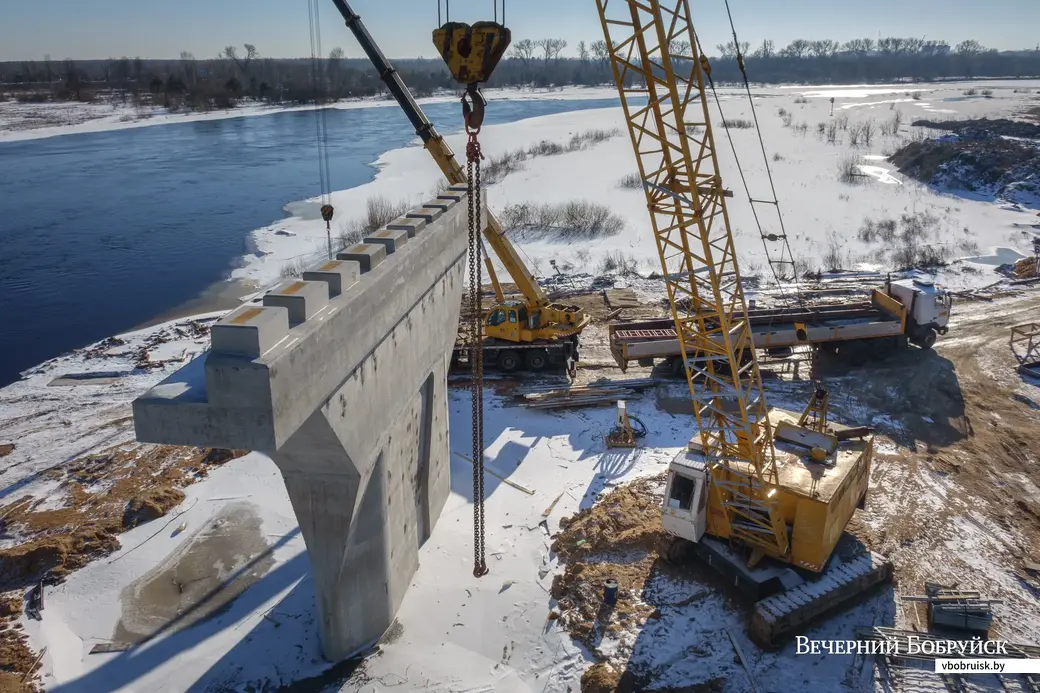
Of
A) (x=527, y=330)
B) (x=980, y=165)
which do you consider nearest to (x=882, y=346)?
(x=527, y=330)

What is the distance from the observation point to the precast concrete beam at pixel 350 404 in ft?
23.6

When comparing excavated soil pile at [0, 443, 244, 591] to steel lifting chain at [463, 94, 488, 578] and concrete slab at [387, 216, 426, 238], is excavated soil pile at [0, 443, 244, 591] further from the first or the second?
concrete slab at [387, 216, 426, 238]

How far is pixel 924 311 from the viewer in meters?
21.8

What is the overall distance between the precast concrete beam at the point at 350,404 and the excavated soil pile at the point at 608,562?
276cm

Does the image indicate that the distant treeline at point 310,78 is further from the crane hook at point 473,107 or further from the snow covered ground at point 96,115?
the crane hook at point 473,107

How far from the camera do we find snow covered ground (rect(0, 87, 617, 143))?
271 ft

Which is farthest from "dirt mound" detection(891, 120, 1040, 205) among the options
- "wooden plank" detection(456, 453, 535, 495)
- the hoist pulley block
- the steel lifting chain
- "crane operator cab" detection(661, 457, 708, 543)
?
the hoist pulley block

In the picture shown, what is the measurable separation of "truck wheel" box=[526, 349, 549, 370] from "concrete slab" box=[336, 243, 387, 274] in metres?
10.9

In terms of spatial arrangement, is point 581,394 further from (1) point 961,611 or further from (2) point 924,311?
(2) point 924,311

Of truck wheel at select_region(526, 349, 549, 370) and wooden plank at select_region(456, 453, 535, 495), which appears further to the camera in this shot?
truck wheel at select_region(526, 349, 549, 370)

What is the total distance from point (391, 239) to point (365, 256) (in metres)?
0.98

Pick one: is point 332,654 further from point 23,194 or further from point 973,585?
point 23,194

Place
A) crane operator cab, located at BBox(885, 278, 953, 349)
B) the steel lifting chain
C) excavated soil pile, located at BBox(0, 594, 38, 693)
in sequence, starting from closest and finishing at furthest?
excavated soil pile, located at BBox(0, 594, 38, 693)
the steel lifting chain
crane operator cab, located at BBox(885, 278, 953, 349)

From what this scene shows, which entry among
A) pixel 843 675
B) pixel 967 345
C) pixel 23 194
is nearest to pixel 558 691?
pixel 843 675
